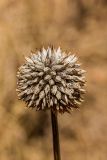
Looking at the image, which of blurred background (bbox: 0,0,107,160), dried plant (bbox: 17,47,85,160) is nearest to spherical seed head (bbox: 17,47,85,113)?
dried plant (bbox: 17,47,85,160)

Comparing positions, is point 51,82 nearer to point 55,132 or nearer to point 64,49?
point 55,132

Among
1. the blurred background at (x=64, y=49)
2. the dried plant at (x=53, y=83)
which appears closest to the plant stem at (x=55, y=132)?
the dried plant at (x=53, y=83)

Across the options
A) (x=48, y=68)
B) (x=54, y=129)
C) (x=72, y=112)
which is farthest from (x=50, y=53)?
(x=72, y=112)

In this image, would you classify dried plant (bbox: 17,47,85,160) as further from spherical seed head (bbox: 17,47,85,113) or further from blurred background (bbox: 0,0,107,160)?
blurred background (bbox: 0,0,107,160)

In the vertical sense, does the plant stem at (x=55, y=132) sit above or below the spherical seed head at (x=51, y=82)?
below

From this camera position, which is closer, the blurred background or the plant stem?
the plant stem

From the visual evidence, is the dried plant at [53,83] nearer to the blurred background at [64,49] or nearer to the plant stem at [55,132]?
the plant stem at [55,132]

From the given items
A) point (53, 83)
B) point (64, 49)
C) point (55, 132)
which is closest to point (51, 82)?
point (53, 83)
